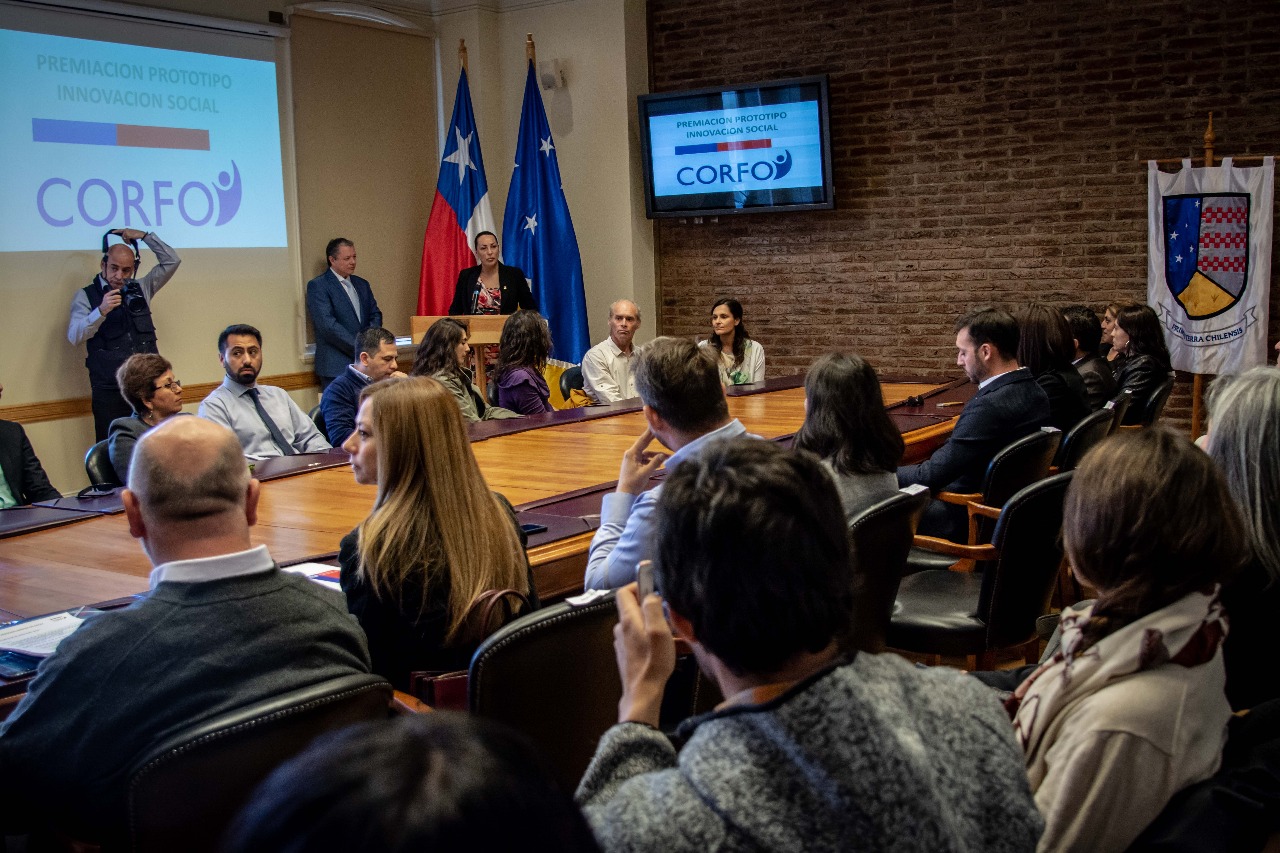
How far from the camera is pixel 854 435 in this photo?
3.07 meters

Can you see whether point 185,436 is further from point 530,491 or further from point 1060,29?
point 1060,29

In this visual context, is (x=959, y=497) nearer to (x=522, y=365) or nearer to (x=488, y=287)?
(x=522, y=365)

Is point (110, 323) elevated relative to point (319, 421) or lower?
elevated

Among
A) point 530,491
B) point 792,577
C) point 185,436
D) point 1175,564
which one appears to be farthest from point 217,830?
point 530,491

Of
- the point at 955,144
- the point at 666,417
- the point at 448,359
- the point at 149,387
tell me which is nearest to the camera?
the point at 666,417

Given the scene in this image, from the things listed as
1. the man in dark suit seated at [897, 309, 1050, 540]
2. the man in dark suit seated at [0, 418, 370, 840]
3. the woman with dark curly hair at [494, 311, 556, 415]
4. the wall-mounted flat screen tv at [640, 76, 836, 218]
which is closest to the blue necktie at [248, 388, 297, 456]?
the woman with dark curly hair at [494, 311, 556, 415]

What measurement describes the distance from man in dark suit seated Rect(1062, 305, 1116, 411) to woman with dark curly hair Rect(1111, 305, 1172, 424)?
0.16m

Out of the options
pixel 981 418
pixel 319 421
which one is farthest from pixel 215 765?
pixel 319 421

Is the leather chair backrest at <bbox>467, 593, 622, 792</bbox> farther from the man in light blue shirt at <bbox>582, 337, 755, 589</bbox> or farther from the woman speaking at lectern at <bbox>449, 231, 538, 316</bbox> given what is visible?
the woman speaking at lectern at <bbox>449, 231, 538, 316</bbox>

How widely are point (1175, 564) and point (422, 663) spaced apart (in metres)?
1.27

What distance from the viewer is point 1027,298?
7.50 m

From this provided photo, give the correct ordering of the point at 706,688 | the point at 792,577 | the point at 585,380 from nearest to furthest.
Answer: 1. the point at 792,577
2. the point at 706,688
3. the point at 585,380

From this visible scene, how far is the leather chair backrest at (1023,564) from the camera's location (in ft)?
8.86

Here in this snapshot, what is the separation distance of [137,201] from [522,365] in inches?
99.5
